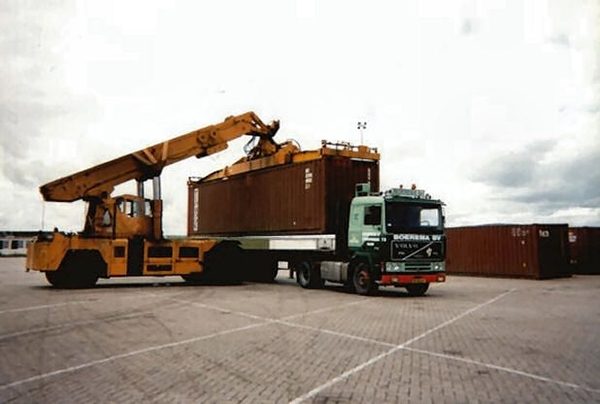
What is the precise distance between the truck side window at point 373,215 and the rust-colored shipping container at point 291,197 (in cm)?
173

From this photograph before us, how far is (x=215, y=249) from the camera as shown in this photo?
21.2 metres

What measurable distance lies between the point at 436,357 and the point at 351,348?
134 centimetres

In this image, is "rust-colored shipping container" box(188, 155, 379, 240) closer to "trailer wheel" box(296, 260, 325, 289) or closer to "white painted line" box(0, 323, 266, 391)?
"trailer wheel" box(296, 260, 325, 289)

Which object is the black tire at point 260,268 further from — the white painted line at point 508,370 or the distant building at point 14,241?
the distant building at point 14,241

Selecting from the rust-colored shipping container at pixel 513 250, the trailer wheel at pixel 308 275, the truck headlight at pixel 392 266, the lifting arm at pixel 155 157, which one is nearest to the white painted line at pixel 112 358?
the truck headlight at pixel 392 266

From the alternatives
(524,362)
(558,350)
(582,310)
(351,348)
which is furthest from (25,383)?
(582,310)

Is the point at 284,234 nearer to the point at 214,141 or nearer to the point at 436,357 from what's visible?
the point at 214,141

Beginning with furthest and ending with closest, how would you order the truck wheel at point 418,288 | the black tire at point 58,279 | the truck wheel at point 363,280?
the black tire at point 58,279, the truck wheel at point 418,288, the truck wheel at point 363,280

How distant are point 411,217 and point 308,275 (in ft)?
16.3

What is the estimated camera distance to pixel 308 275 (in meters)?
→ 19.6

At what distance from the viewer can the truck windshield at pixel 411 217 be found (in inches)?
635

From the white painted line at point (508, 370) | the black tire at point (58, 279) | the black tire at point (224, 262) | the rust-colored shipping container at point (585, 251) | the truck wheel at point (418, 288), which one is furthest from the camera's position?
the rust-colored shipping container at point (585, 251)

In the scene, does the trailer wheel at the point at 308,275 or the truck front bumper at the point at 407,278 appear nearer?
the truck front bumper at the point at 407,278

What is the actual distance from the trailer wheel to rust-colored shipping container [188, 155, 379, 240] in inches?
51.0
